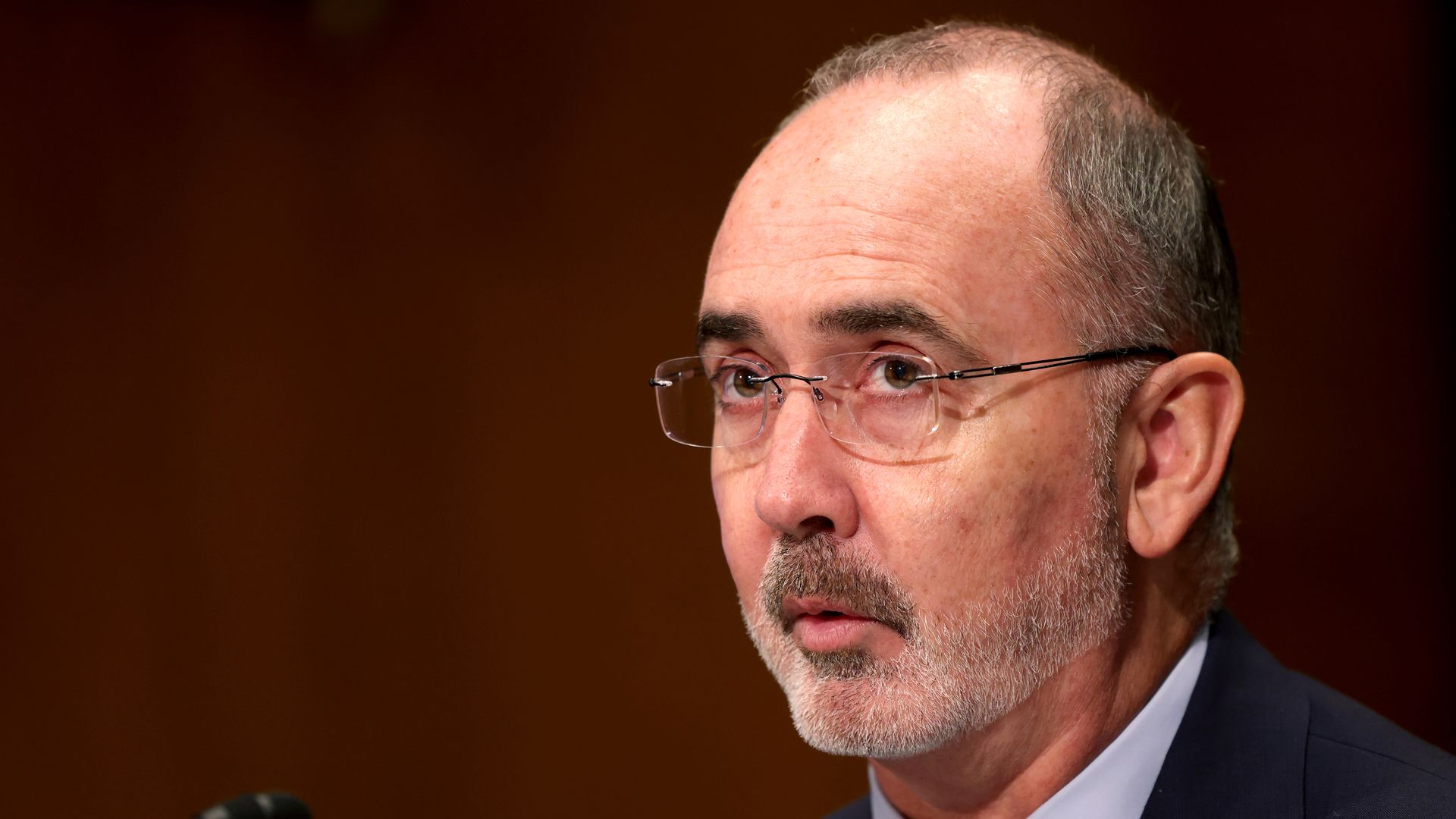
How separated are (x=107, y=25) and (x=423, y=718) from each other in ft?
6.08

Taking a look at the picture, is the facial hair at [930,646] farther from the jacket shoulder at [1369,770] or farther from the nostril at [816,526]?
the jacket shoulder at [1369,770]

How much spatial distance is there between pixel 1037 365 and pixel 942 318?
13cm

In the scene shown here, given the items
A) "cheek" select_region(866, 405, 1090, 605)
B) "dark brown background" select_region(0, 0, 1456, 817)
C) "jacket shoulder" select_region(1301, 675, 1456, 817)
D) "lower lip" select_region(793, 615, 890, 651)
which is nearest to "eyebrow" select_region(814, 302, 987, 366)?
"cheek" select_region(866, 405, 1090, 605)

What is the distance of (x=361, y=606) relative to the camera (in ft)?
10.9

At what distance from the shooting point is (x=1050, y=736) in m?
1.60

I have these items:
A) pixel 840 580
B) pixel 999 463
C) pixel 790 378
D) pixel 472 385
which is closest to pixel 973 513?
pixel 999 463

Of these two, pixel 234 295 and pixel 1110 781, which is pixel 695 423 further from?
pixel 234 295

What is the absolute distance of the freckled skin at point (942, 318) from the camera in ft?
4.92

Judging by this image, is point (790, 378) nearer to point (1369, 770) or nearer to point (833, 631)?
point (833, 631)

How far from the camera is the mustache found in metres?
1.50

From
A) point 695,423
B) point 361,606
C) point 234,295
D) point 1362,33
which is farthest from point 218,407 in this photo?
point 1362,33

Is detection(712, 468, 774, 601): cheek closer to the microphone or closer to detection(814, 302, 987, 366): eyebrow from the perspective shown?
detection(814, 302, 987, 366): eyebrow

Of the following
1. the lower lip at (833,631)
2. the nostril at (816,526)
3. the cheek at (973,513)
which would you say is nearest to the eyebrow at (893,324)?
the cheek at (973,513)

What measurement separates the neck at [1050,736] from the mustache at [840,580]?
196mm
